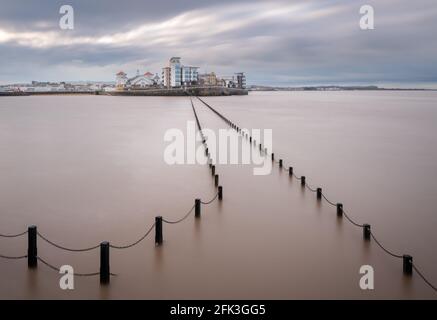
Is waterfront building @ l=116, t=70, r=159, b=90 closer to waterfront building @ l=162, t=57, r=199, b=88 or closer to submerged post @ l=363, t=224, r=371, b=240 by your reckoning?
waterfront building @ l=162, t=57, r=199, b=88

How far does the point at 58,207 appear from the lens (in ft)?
33.0

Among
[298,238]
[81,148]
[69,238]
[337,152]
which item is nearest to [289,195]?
[298,238]

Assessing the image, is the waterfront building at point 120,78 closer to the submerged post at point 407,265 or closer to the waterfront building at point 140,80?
the waterfront building at point 140,80

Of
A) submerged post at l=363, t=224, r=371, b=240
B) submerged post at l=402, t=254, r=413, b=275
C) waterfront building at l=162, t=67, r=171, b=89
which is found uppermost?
waterfront building at l=162, t=67, r=171, b=89

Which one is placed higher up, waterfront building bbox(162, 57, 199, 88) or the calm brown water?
waterfront building bbox(162, 57, 199, 88)

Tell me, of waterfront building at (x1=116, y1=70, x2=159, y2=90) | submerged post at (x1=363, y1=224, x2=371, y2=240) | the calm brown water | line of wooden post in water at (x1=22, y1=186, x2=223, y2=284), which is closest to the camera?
line of wooden post in water at (x1=22, y1=186, x2=223, y2=284)

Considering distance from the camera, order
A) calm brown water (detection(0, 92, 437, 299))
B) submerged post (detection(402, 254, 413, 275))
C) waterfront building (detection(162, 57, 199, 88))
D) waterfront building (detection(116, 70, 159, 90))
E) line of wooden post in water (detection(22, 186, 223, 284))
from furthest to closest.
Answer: waterfront building (detection(116, 70, 159, 90)), waterfront building (detection(162, 57, 199, 88)), submerged post (detection(402, 254, 413, 275)), calm brown water (detection(0, 92, 437, 299)), line of wooden post in water (detection(22, 186, 223, 284))

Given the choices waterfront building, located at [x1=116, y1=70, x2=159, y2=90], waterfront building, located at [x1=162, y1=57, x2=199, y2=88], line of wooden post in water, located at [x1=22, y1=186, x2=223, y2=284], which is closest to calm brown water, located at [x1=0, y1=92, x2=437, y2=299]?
line of wooden post in water, located at [x1=22, y1=186, x2=223, y2=284]

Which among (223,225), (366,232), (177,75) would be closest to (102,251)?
(223,225)

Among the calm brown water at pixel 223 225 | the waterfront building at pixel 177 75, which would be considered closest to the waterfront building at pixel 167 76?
the waterfront building at pixel 177 75

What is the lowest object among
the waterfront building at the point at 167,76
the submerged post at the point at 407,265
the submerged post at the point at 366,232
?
the submerged post at the point at 407,265

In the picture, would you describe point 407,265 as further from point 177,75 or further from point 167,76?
point 167,76
